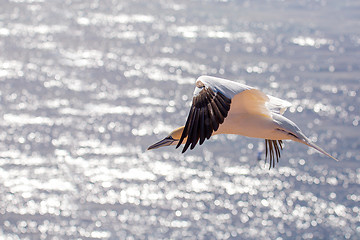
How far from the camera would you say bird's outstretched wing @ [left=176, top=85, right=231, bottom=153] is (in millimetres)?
8906

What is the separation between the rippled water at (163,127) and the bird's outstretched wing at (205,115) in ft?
133

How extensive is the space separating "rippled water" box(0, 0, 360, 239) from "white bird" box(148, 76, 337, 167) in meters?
39.6

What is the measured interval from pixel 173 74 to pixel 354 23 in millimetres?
20754

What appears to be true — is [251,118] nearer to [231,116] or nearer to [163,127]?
[231,116]

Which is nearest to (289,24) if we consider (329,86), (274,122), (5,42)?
(329,86)

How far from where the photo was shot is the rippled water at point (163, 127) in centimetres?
5072

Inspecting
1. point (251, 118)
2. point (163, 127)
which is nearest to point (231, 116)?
point (251, 118)

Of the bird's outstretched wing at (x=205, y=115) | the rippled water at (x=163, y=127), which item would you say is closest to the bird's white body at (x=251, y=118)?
the bird's outstretched wing at (x=205, y=115)

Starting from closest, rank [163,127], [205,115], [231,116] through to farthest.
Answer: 1. [205,115]
2. [231,116]
3. [163,127]

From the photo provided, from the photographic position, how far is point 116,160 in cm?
5459

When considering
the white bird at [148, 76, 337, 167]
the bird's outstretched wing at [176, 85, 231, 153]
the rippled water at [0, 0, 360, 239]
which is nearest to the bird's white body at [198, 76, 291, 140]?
the white bird at [148, 76, 337, 167]

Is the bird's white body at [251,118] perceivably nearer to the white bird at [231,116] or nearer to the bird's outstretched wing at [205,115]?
the white bird at [231,116]

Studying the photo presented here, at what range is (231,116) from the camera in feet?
34.1

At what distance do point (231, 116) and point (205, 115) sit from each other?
4.22ft
